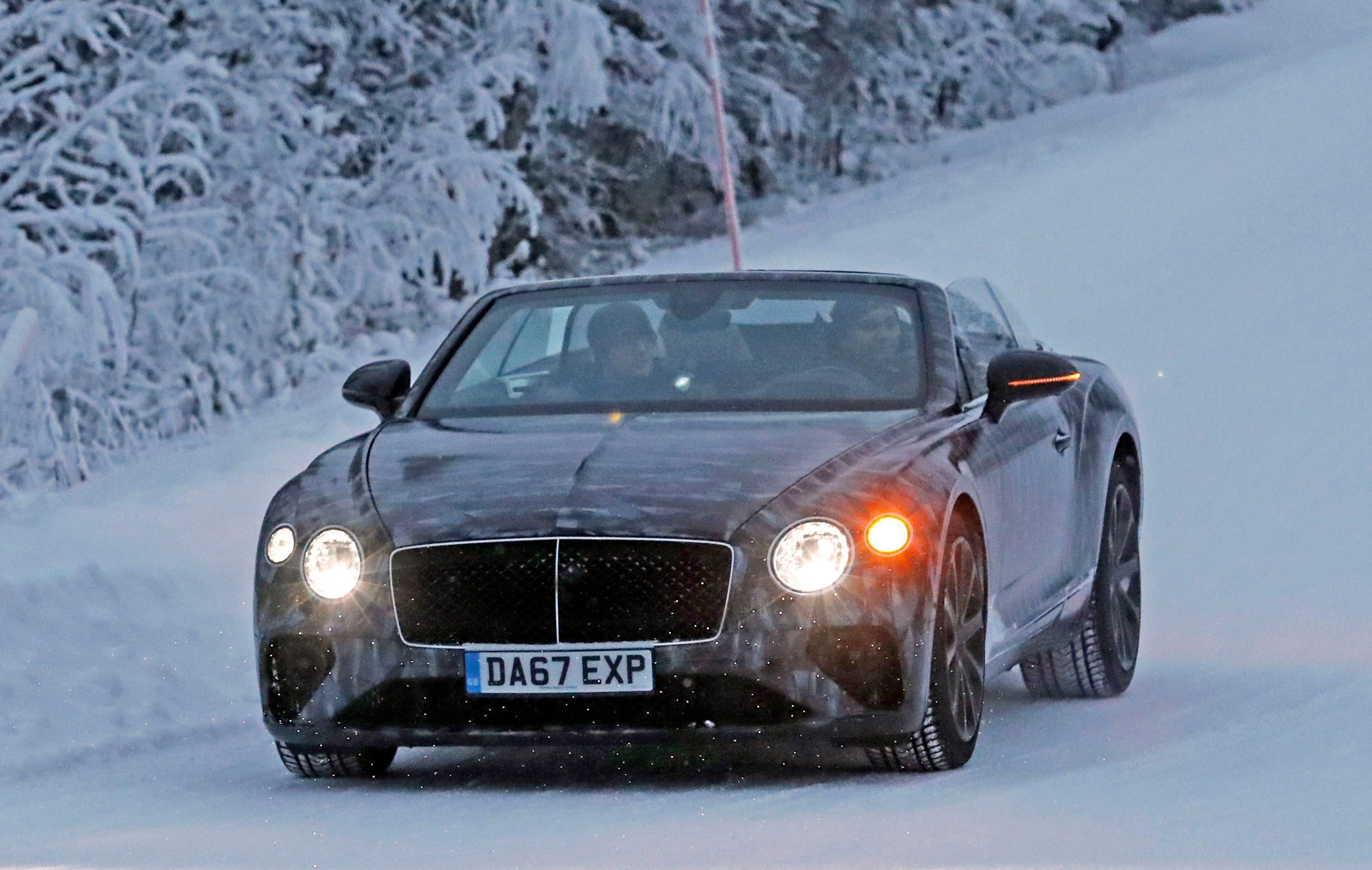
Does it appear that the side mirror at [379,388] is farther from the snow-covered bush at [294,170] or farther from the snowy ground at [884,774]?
the snow-covered bush at [294,170]

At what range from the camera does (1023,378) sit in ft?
25.3

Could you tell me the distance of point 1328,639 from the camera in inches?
395

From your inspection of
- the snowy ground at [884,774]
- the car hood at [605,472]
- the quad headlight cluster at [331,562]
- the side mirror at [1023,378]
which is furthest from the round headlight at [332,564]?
the side mirror at [1023,378]

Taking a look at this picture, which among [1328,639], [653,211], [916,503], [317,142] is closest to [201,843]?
[916,503]

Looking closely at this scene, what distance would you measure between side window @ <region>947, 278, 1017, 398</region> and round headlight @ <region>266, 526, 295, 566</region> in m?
2.17

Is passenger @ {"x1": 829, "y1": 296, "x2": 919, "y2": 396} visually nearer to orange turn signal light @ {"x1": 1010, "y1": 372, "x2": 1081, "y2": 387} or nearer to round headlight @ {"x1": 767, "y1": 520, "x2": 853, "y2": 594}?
orange turn signal light @ {"x1": 1010, "y1": 372, "x2": 1081, "y2": 387}

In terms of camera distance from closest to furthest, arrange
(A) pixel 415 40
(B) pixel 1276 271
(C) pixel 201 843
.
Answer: (C) pixel 201 843 < (B) pixel 1276 271 < (A) pixel 415 40

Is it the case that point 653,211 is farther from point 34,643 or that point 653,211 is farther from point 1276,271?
point 34,643

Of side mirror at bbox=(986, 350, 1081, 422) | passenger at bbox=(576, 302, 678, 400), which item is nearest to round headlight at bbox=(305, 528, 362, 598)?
passenger at bbox=(576, 302, 678, 400)

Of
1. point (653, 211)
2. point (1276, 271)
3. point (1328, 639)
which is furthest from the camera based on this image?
point (653, 211)

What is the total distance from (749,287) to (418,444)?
4.28 feet

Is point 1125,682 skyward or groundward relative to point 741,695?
groundward

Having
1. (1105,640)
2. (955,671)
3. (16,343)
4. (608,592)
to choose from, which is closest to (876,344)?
(955,671)

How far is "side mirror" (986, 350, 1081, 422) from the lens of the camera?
7723mm
